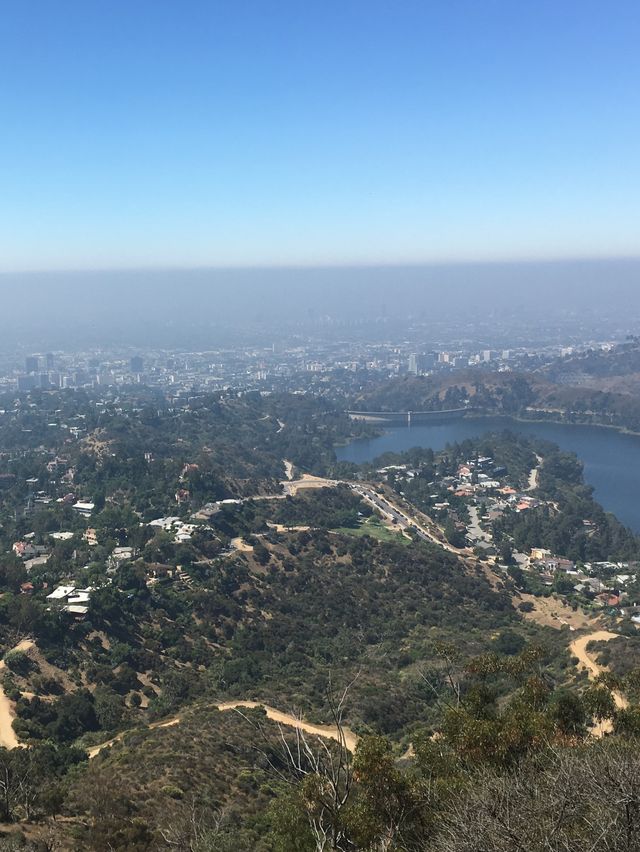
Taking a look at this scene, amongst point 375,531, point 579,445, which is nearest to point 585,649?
point 375,531

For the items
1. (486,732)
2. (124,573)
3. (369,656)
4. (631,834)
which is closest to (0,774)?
(486,732)

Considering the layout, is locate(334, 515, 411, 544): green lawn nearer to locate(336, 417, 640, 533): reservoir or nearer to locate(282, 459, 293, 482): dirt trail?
locate(282, 459, 293, 482): dirt trail

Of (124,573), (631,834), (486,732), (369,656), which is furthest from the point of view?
(124,573)

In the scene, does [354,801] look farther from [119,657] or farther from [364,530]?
[364,530]

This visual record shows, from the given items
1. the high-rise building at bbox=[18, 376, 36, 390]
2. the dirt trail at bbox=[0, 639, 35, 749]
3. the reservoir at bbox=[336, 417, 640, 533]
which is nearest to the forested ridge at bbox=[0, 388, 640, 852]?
the dirt trail at bbox=[0, 639, 35, 749]

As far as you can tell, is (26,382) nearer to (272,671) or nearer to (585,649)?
(272,671)

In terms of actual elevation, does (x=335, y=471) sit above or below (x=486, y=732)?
below
